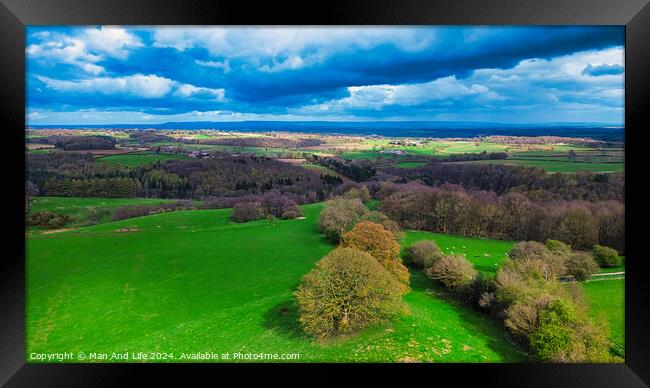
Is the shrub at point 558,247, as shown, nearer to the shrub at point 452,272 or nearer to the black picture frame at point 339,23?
the shrub at point 452,272

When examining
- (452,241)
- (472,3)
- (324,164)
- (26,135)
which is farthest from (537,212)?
(26,135)

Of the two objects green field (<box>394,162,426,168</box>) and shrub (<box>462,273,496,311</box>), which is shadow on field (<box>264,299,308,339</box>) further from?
green field (<box>394,162,426,168</box>)

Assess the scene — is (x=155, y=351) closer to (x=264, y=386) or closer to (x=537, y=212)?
(x=264, y=386)

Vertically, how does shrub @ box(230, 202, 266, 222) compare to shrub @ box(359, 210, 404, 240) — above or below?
above

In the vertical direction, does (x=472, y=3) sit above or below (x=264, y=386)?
above

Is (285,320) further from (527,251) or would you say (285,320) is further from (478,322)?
(527,251)

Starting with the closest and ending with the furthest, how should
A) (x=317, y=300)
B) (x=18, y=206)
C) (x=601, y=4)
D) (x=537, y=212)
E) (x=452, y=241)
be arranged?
(x=601, y=4) < (x=18, y=206) < (x=317, y=300) < (x=537, y=212) < (x=452, y=241)

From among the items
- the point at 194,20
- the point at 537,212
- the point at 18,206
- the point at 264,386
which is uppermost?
the point at 194,20

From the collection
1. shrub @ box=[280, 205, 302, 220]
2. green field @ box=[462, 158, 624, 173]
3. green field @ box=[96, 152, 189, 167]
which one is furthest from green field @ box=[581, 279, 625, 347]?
green field @ box=[96, 152, 189, 167]
